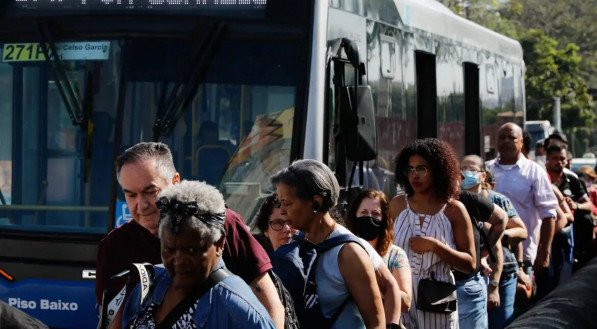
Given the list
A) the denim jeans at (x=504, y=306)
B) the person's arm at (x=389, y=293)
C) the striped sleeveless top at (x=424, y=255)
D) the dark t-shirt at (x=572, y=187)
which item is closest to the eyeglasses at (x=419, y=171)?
the striped sleeveless top at (x=424, y=255)

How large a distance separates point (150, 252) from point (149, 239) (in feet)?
0.17

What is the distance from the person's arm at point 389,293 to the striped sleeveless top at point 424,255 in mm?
1225

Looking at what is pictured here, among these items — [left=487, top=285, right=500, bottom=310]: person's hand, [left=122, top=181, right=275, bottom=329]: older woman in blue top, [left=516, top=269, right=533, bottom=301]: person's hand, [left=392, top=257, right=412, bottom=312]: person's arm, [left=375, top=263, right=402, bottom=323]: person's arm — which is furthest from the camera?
[left=516, top=269, right=533, bottom=301]: person's hand

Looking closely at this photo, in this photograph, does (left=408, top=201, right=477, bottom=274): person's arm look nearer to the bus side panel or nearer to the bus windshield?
the bus windshield

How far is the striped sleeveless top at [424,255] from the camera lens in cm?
761

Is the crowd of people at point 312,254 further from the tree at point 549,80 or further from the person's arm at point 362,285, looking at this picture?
the tree at point 549,80

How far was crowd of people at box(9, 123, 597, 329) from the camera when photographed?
408 cm

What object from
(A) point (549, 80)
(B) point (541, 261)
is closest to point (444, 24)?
(B) point (541, 261)

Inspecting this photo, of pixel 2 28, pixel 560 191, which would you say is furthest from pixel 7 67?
pixel 560 191

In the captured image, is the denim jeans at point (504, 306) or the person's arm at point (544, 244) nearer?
the denim jeans at point (504, 306)

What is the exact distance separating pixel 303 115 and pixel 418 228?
1.32 m

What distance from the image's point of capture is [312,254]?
557 centimetres

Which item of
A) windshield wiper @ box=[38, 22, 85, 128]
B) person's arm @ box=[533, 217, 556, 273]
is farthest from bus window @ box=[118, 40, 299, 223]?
person's arm @ box=[533, 217, 556, 273]

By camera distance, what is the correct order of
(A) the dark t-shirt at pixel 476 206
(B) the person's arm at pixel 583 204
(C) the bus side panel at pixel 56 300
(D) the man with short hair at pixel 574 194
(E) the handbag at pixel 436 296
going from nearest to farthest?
(E) the handbag at pixel 436 296, (A) the dark t-shirt at pixel 476 206, (C) the bus side panel at pixel 56 300, (D) the man with short hair at pixel 574 194, (B) the person's arm at pixel 583 204
